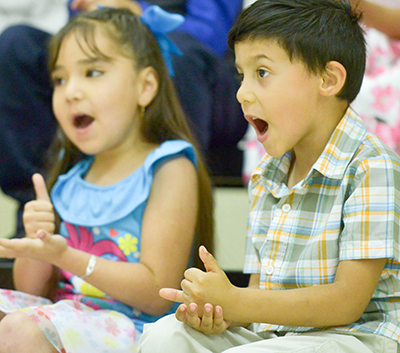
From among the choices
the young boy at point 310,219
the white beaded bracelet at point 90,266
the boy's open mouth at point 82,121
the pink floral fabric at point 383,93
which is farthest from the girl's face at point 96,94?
the pink floral fabric at point 383,93

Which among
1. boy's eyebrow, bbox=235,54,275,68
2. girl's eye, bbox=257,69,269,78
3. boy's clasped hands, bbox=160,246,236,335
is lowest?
boy's clasped hands, bbox=160,246,236,335

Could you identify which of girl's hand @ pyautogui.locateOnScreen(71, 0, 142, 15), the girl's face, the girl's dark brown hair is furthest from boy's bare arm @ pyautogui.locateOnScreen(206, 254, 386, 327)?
girl's hand @ pyautogui.locateOnScreen(71, 0, 142, 15)

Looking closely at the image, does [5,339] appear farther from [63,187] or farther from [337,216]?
[337,216]

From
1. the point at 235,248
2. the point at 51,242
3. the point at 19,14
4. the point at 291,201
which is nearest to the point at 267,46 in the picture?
the point at 291,201

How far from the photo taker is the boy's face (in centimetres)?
88

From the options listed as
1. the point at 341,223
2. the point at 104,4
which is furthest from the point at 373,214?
the point at 104,4

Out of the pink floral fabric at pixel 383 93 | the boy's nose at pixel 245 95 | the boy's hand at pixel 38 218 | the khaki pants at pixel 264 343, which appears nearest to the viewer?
the khaki pants at pixel 264 343

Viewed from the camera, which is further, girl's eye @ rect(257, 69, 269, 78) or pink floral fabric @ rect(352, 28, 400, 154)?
pink floral fabric @ rect(352, 28, 400, 154)

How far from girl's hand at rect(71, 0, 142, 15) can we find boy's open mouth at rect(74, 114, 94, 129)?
A: 1.59ft

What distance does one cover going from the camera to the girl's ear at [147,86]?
128 centimetres

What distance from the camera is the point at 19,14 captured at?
→ 9.55 ft

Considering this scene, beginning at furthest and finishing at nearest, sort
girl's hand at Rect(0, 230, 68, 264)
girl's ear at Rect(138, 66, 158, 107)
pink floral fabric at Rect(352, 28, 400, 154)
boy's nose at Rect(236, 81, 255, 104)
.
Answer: pink floral fabric at Rect(352, 28, 400, 154) < girl's ear at Rect(138, 66, 158, 107) < girl's hand at Rect(0, 230, 68, 264) < boy's nose at Rect(236, 81, 255, 104)

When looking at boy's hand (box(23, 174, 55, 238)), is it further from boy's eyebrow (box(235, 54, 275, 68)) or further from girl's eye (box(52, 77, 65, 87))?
boy's eyebrow (box(235, 54, 275, 68))

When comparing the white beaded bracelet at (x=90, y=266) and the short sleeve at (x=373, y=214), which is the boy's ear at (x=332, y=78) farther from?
the white beaded bracelet at (x=90, y=266)
